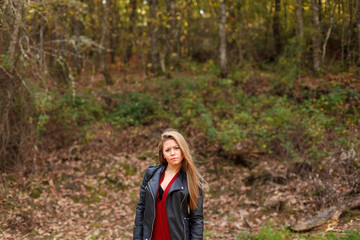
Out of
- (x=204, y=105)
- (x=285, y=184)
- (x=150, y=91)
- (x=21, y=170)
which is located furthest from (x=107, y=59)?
(x=285, y=184)

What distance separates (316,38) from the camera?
11.0 meters

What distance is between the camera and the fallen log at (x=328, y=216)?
542 centimetres

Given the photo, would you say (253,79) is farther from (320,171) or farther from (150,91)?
(320,171)

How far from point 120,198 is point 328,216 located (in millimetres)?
5007

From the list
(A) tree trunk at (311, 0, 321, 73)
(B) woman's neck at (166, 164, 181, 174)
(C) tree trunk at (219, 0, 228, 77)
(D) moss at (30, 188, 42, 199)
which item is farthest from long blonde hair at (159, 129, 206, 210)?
(C) tree trunk at (219, 0, 228, 77)

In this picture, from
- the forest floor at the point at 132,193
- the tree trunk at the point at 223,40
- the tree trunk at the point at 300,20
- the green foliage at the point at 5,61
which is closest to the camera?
the forest floor at the point at 132,193

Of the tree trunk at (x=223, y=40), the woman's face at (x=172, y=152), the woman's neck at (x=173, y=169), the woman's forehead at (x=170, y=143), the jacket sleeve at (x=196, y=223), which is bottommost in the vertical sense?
the jacket sleeve at (x=196, y=223)

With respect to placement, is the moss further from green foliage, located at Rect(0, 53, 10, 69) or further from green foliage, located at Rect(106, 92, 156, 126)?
green foliage, located at Rect(106, 92, 156, 126)

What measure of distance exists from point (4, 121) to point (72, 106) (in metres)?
3.90

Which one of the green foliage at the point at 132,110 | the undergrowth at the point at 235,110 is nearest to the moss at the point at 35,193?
the undergrowth at the point at 235,110

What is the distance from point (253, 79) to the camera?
1194 centimetres

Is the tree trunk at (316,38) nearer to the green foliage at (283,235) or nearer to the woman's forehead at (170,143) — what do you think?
the green foliage at (283,235)

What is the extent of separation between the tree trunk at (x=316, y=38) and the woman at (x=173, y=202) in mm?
9941

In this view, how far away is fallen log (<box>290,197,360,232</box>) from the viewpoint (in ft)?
17.8
